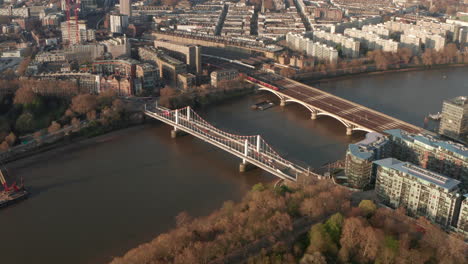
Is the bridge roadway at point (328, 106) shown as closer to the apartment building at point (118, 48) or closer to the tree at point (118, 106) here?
the apartment building at point (118, 48)

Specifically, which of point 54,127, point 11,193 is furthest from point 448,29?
point 11,193

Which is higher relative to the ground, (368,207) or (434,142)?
(434,142)

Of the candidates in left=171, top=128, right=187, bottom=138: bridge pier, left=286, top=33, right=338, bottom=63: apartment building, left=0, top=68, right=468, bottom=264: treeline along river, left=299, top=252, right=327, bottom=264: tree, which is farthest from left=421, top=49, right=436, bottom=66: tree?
left=299, top=252, right=327, bottom=264: tree

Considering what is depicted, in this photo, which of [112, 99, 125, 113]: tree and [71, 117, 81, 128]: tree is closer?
[71, 117, 81, 128]: tree

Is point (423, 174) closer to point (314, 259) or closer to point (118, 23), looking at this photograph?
point (314, 259)

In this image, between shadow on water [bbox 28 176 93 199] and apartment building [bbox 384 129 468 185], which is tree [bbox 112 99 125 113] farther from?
apartment building [bbox 384 129 468 185]

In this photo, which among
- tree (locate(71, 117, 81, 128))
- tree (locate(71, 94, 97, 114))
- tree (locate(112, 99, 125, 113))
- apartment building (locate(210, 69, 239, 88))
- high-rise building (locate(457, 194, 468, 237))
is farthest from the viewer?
apartment building (locate(210, 69, 239, 88))

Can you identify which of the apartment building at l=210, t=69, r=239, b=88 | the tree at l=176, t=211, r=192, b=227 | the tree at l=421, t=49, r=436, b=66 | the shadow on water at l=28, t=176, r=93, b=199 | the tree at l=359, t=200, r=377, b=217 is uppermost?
the tree at l=421, t=49, r=436, b=66

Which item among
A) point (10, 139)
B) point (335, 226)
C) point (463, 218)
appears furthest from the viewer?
point (10, 139)
